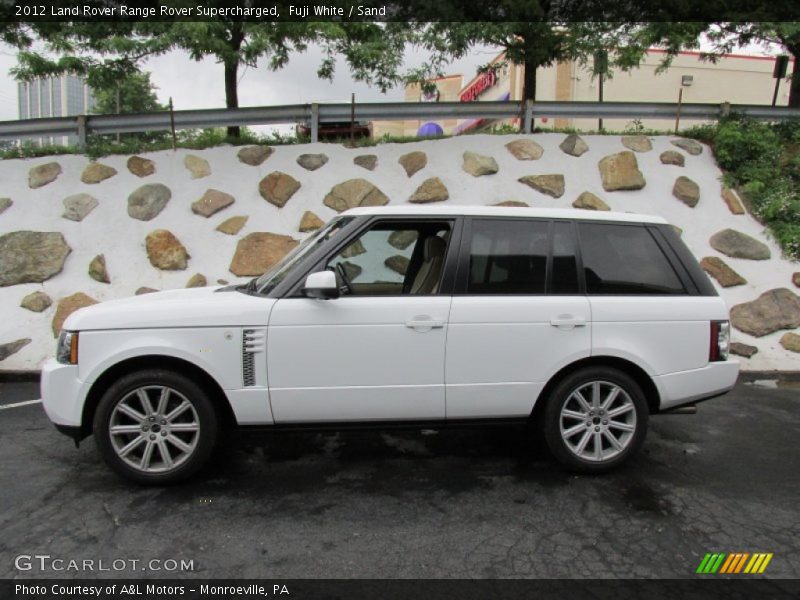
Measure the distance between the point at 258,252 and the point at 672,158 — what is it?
6491 mm

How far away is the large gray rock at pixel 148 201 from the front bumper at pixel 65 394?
5070 mm

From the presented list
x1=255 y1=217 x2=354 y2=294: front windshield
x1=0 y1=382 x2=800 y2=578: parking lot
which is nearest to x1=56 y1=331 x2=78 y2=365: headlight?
x1=0 y1=382 x2=800 y2=578: parking lot

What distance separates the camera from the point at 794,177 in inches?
342

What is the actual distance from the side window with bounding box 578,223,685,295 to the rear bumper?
57 cm

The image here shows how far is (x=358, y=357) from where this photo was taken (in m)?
3.60

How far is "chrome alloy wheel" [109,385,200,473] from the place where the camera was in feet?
11.6

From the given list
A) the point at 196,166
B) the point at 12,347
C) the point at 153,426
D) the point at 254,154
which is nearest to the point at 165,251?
the point at 196,166

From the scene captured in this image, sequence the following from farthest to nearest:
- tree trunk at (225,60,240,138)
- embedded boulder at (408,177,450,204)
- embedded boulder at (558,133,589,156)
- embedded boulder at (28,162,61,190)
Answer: tree trunk at (225,60,240,138), embedded boulder at (558,133,589,156), embedded boulder at (28,162,61,190), embedded boulder at (408,177,450,204)

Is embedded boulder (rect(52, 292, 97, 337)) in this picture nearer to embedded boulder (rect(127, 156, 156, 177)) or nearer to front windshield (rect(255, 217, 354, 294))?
embedded boulder (rect(127, 156, 156, 177))

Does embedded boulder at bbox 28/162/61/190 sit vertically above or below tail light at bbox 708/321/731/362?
above

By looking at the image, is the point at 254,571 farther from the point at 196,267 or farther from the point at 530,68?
the point at 530,68
